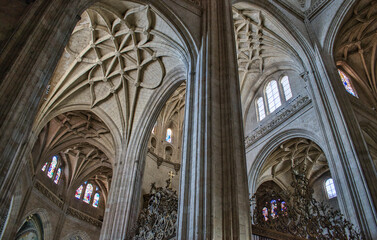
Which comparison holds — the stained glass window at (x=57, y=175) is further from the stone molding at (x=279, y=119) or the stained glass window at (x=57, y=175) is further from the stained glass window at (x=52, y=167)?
the stone molding at (x=279, y=119)

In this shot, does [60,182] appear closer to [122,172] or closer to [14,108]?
[122,172]

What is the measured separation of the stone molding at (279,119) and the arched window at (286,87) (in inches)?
37.5

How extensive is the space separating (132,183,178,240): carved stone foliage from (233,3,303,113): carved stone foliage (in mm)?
8924

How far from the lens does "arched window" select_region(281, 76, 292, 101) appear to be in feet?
50.6

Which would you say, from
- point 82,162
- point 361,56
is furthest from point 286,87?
point 82,162

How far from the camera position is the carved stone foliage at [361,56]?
15180 millimetres

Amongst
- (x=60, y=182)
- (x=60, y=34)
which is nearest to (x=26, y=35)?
(x=60, y=34)

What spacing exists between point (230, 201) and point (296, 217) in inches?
109

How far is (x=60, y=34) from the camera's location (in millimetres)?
6078

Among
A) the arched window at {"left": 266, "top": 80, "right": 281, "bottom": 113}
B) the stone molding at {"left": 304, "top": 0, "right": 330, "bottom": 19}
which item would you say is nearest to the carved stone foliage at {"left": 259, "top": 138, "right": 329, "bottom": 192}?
the arched window at {"left": 266, "top": 80, "right": 281, "bottom": 113}

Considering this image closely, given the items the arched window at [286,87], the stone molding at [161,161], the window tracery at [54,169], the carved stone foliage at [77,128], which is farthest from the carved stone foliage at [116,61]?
the window tracery at [54,169]

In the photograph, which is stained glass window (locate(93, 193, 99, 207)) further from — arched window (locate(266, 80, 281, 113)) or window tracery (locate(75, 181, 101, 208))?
arched window (locate(266, 80, 281, 113))

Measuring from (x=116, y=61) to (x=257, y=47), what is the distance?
7170mm

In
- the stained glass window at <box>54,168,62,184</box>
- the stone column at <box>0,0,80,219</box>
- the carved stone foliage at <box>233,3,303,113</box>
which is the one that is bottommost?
the stone column at <box>0,0,80,219</box>
